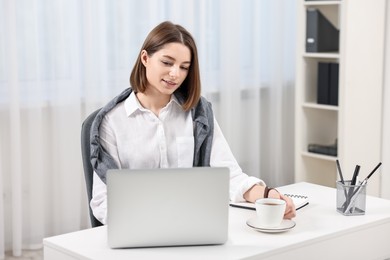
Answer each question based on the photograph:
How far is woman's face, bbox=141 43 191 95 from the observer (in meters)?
2.33

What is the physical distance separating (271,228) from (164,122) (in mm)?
612

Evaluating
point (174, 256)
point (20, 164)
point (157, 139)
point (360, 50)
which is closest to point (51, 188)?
point (20, 164)

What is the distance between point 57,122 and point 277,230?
205 centimetres

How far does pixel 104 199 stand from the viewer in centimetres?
221

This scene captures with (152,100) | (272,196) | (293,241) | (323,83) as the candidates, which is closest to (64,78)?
(152,100)

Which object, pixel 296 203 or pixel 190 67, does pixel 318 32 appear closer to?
pixel 190 67

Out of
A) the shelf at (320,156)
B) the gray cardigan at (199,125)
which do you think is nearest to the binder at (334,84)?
the shelf at (320,156)

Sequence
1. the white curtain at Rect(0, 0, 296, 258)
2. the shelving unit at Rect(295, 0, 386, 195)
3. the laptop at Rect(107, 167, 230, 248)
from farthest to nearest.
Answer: the shelving unit at Rect(295, 0, 386, 195)
the white curtain at Rect(0, 0, 296, 258)
the laptop at Rect(107, 167, 230, 248)

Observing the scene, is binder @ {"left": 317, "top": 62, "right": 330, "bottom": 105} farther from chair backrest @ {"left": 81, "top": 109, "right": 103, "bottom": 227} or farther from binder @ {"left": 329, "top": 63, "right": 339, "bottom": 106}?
chair backrest @ {"left": 81, "top": 109, "right": 103, "bottom": 227}

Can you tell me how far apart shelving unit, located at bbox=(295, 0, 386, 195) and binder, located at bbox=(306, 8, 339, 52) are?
3 cm

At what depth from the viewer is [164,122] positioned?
2.43 meters

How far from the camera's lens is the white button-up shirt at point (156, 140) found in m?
2.35

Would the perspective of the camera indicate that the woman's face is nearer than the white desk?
No

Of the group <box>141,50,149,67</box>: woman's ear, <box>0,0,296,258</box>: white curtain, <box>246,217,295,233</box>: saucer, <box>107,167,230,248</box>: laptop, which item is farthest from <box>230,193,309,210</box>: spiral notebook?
<box>0,0,296,258</box>: white curtain
